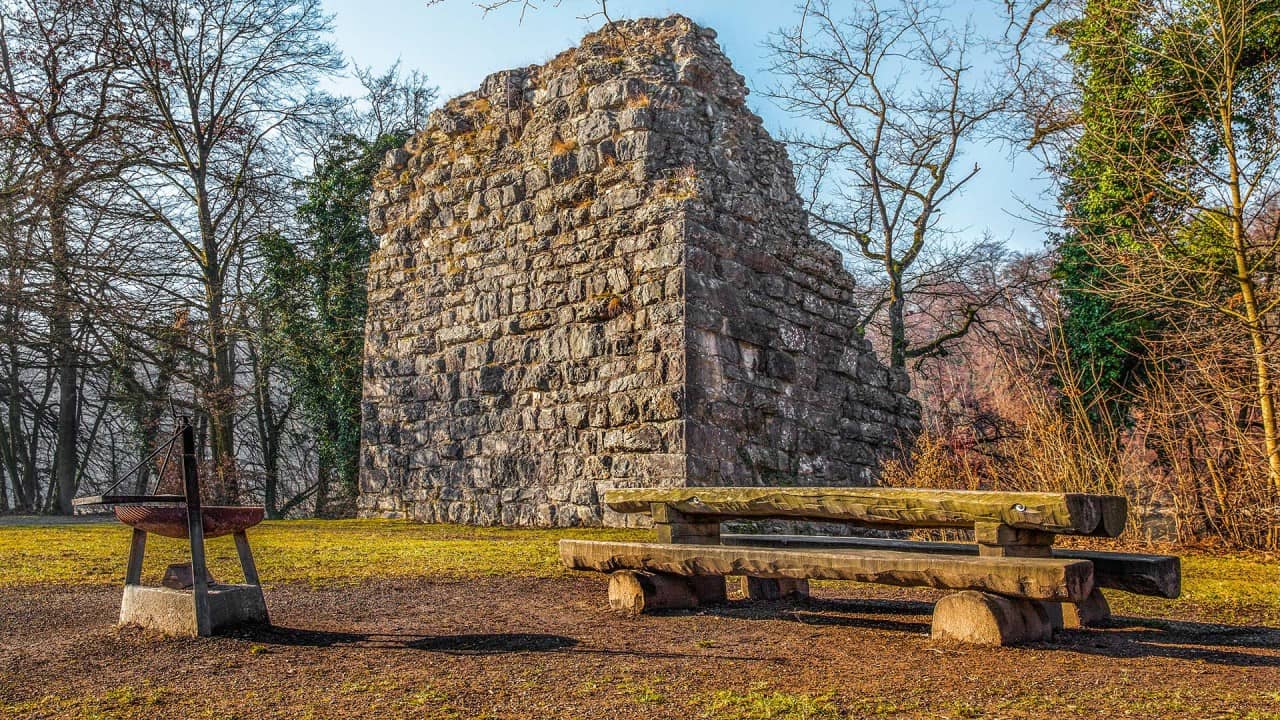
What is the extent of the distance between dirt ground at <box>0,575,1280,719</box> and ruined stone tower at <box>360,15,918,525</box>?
4.18 metres

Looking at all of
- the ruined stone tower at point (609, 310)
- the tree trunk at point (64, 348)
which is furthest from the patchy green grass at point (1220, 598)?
the tree trunk at point (64, 348)

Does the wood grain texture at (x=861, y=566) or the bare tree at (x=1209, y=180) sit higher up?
the bare tree at (x=1209, y=180)

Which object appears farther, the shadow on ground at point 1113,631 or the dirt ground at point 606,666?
the shadow on ground at point 1113,631

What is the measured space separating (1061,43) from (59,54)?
49.3 feet

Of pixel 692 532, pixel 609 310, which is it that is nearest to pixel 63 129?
pixel 609 310

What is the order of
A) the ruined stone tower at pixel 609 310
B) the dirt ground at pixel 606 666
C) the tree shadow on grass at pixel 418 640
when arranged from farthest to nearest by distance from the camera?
the ruined stone tower at pixel 609 310, the tree shadow on grass at pixel 418 640, the dirt ground at pixel 606 666

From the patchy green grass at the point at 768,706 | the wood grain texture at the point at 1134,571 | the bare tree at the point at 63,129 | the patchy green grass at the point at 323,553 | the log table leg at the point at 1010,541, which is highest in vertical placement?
the bare tree at the point at 63,129

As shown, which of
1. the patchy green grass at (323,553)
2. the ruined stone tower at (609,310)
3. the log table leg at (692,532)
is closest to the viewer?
the log table leg at (692,532)

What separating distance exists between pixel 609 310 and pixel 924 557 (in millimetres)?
5751

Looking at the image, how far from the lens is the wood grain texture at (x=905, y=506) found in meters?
3.79

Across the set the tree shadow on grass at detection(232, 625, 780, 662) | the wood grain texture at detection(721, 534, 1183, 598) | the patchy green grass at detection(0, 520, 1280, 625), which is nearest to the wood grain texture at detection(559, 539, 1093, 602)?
the wood grain texture at detection(721, 534, 1183, 598)

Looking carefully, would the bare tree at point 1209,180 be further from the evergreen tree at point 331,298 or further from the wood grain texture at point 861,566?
the evergreen tree at point 331,298

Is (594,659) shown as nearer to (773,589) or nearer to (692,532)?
(692,532)

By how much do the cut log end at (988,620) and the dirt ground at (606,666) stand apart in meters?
0.08
